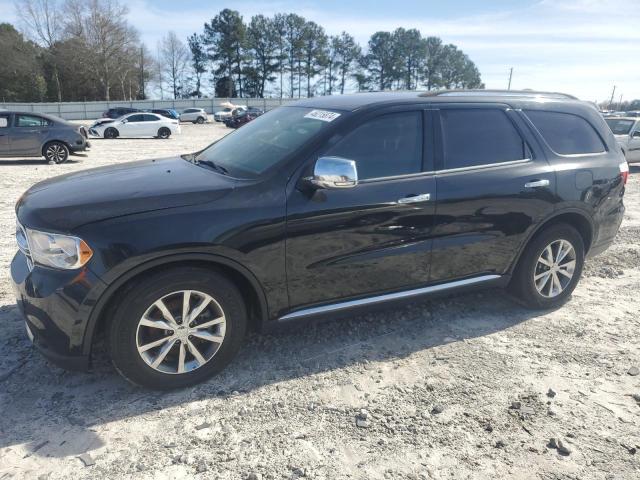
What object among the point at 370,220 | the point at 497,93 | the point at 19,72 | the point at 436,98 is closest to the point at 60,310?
the point at 370,220

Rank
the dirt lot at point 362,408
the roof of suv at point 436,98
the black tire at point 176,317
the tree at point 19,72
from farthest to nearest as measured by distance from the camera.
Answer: the tree at point 19,72 < the roof of suv at point 436,98 < the black tire at point 176,317 < the dirt lot at point 362,408

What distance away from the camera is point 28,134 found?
13000 millimetres

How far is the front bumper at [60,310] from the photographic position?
8.68 ft

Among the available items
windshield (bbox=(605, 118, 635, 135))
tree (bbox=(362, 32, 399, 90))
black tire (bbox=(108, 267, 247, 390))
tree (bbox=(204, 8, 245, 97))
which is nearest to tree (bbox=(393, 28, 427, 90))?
tree (bbox=(362, 32, 399, 90))

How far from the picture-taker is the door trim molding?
10.8 feet

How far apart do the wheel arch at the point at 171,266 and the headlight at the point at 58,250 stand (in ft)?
0.74

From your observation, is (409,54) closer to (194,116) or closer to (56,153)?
(194,116)

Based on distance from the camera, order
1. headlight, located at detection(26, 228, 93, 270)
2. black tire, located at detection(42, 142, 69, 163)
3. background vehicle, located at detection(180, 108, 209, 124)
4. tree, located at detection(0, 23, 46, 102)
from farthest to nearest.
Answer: tree, located at detection(0, 23, 46, 102) < background vehicle, located at detection(180, 108, 209, 124) < black tire, located at detection(42, 142, 69, 163) < headlight, located at detection(26, 228, 93, 270)

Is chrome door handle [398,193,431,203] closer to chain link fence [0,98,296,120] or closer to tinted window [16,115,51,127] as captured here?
tinted window [16,115,51,127]

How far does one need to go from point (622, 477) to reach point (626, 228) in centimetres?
598

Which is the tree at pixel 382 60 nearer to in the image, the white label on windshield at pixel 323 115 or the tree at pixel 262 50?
the tree at pixel 262 50

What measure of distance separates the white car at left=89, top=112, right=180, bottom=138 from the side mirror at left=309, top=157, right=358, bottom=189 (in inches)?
959

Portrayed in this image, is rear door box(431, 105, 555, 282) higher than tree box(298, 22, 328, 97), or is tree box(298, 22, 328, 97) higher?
tree box(298, 22, 328, 97)

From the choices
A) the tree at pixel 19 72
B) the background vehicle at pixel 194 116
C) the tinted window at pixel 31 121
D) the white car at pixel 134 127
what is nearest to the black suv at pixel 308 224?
the tinted window at pixel 31 121
